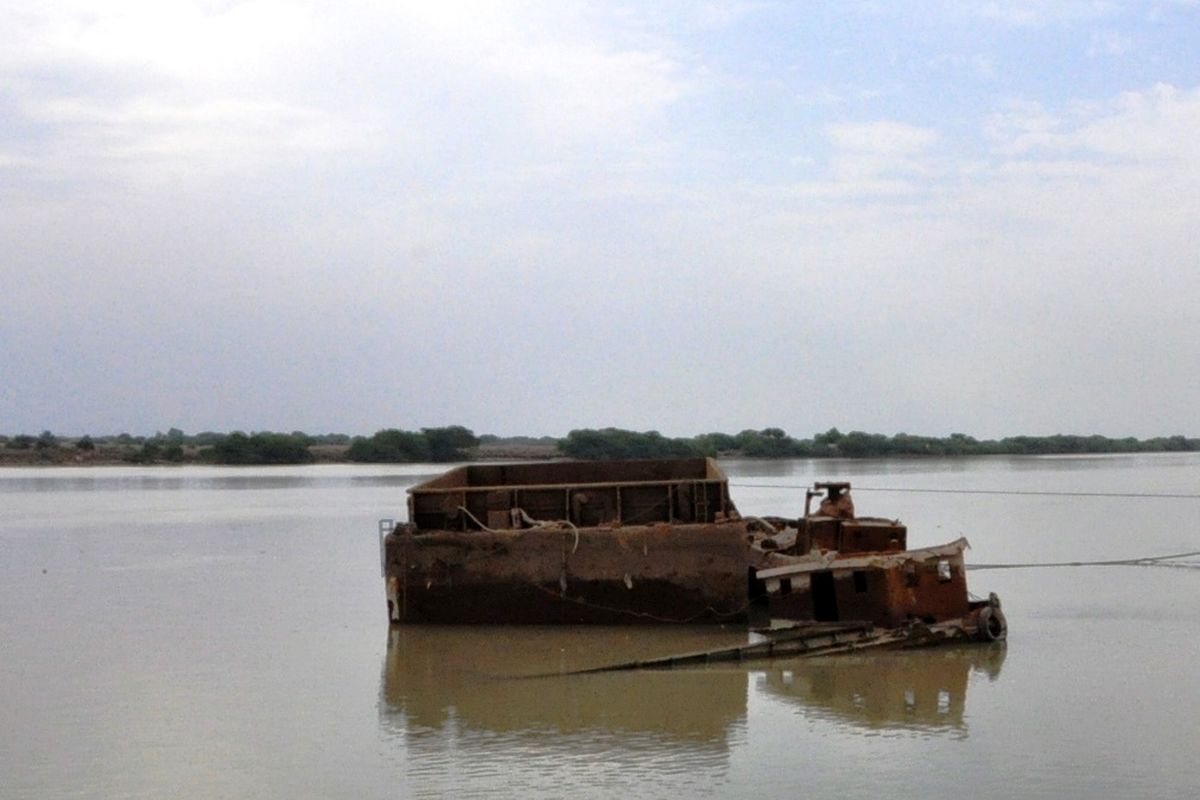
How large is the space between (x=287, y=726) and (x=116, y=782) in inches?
78.4

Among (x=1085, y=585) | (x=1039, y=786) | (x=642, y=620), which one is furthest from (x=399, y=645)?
(x=1085, y=585)

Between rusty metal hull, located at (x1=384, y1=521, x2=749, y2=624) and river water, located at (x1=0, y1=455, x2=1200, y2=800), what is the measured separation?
34 centimetres

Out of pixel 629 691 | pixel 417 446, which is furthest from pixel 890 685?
pixel 417 446

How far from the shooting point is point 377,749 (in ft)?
35.3

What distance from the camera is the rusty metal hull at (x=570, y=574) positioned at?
16.7 metres

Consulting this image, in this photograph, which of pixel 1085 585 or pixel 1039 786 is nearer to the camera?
pixel 1039 786

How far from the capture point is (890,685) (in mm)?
13141

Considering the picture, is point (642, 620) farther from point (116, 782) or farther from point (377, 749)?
point (116, 782)

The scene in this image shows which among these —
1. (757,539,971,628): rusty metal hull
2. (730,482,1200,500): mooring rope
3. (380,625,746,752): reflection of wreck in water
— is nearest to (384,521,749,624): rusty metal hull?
(380,625,746,752): reflection of wreck in water

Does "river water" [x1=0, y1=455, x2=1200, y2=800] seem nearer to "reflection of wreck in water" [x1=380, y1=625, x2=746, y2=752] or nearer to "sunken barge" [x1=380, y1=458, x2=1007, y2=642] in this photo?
"reflection of wreck in water" [x1=380, y1=625, x2=746, y2=752]

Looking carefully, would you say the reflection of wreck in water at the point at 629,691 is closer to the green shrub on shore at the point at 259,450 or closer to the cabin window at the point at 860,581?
the cabin window at the point at 860,581

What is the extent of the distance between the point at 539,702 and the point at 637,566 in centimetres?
450

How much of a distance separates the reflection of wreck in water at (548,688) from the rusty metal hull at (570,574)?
0.24 meters

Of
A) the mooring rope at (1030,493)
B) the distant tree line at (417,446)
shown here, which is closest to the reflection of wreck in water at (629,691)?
the mooring rope at (1030,493)
